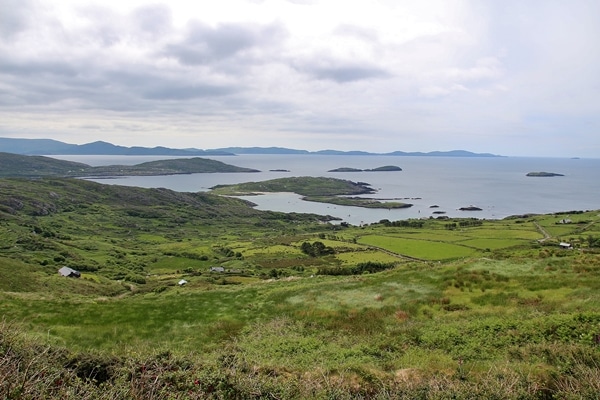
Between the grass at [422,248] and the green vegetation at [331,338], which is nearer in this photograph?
the green vegetation at [331,338]

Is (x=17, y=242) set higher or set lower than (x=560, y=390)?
lower

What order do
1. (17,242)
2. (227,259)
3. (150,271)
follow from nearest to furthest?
(150,271) → (17,242) → (227,259)

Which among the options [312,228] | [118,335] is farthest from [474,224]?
[118,335]

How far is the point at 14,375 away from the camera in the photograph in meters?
8.08

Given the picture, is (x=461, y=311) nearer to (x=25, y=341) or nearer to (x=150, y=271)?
(x=25, y=341)

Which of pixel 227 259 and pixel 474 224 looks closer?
pixel 227 259

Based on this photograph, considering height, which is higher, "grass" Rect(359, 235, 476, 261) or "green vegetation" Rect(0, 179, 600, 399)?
"green vegetation" Rect(0, 179, 600, 399)

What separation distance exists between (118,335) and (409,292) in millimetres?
16601

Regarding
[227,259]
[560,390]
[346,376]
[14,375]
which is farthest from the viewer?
[227,259]

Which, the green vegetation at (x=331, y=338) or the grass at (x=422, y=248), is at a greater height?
the green vegetation at (x=331, y=338)

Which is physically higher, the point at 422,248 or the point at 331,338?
the point at 331,338

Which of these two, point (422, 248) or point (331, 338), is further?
point (422, 248)

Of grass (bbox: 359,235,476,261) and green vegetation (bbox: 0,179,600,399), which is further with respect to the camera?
grass (bbox: 359,235,476,261)

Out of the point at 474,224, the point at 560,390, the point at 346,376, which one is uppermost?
the point at 560,390
